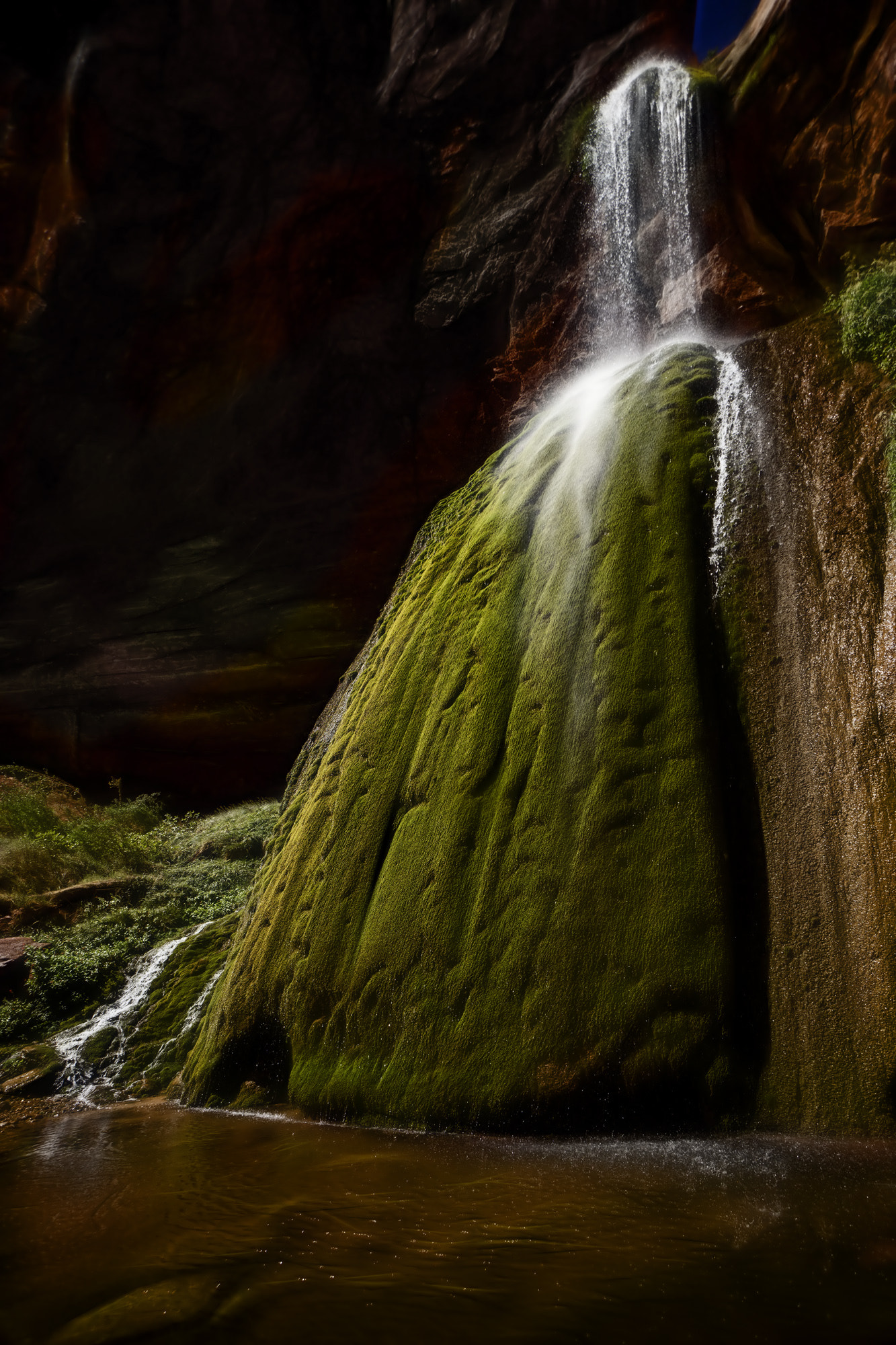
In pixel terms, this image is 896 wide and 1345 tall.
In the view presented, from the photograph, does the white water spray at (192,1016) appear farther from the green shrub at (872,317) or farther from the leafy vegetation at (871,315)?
the green shrub at (872,317)

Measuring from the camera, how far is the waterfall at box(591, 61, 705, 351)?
11.9 m

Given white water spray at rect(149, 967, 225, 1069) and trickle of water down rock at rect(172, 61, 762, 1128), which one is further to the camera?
white water spray at rect(149, 967, 225, 1069)

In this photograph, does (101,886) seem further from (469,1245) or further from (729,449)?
(729,449)

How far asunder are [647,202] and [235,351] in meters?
9.65

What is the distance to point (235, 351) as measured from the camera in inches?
683

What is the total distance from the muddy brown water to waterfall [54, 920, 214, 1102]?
2.83m

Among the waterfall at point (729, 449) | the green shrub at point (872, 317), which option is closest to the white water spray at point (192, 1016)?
the waterfall at point (729, 449)

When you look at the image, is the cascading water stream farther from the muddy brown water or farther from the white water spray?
the muddy brown water

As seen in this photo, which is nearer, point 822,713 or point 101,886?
point 822,713

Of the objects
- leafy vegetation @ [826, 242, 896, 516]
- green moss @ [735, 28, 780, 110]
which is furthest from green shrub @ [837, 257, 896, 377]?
green moss @ [735, 28, 780, 110]

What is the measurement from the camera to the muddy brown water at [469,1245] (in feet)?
6.14

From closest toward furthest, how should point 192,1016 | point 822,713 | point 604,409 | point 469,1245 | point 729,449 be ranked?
point 469,1245, point 822,713, point 729,449, point 192,1016, point 604,409

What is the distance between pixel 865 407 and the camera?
4.86 m

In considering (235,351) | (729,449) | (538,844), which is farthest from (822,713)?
(235,351)
